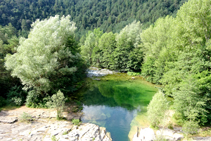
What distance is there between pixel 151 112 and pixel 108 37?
41914mm

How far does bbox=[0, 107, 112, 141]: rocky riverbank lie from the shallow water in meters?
2.31

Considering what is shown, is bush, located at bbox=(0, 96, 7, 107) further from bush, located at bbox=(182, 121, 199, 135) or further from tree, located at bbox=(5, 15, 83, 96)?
bush, located at bbox=(182, 121, 199, 135)

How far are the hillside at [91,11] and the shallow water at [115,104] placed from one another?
67.1 metres

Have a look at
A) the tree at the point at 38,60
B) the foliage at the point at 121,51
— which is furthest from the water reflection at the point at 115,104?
the foliage at the point at 121,51

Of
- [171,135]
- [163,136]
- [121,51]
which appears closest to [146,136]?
[163,136]

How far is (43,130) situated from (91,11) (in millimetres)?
156397

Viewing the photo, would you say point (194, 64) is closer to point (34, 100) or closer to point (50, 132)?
point (50, 132)

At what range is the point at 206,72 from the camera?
15.5m

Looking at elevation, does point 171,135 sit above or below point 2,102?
below

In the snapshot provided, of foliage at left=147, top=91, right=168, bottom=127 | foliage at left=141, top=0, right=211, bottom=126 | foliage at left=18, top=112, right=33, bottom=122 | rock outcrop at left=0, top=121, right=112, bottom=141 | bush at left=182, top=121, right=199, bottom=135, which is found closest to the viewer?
rock outcrop at left=0, top=121, right=112, bottom=141

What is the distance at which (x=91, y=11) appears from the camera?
151m

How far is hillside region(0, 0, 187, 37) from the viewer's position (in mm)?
85887

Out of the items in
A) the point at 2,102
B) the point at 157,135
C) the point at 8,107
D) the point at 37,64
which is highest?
the point at 37,64

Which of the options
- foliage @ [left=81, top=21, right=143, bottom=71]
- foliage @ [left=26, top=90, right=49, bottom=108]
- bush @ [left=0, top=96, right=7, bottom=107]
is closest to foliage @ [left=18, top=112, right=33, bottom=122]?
foliage @ [left=26, top=90, right=49, bottom=108]
